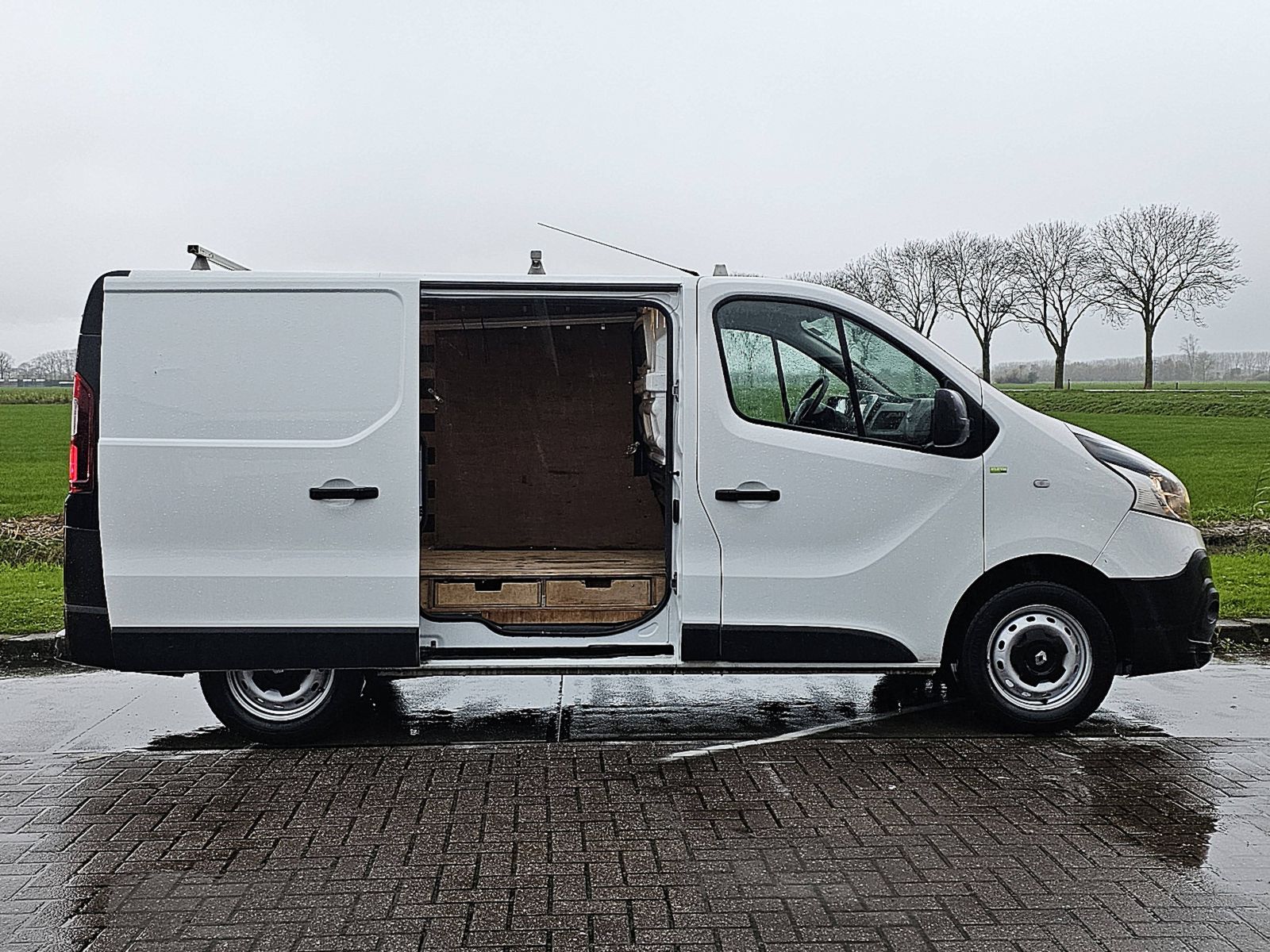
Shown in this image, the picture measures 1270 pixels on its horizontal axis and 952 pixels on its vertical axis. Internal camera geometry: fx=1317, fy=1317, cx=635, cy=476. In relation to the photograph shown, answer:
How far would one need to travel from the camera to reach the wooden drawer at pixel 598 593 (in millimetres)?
6828

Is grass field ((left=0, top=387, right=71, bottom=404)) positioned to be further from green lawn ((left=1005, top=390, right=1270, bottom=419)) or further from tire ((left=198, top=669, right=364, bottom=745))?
tire ((left=198, top=669, right=364, bottom=745))

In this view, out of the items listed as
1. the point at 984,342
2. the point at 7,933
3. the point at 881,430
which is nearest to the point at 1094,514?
the point at 881,430

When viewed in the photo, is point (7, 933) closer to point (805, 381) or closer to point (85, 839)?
point (85, 839)

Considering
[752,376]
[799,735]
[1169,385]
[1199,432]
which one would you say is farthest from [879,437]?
[1169,385]

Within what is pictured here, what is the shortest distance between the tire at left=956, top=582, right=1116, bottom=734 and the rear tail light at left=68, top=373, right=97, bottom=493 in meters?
4.23

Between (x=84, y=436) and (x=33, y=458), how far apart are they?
2325 centimetres

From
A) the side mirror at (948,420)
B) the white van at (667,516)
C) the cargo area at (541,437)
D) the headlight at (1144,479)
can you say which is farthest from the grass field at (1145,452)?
A: the cargo area at (541,437)

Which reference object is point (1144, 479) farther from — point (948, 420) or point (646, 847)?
point (646, 847)

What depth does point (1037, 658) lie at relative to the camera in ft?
21.3

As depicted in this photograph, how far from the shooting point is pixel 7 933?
4.16 m

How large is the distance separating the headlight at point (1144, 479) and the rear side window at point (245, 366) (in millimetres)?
3416

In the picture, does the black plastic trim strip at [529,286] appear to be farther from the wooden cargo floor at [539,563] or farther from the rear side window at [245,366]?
the wooden cargo floor at [539,563]

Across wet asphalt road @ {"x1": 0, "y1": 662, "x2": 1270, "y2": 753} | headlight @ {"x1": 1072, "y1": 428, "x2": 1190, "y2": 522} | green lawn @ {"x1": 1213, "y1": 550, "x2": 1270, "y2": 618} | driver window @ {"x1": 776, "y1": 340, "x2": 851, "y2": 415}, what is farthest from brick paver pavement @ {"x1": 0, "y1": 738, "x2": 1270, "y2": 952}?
green lawn @ {"x1": 1213, "y1": 550, "x2": 1270, "y2": 618}

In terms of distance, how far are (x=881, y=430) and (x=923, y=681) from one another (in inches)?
89.5
